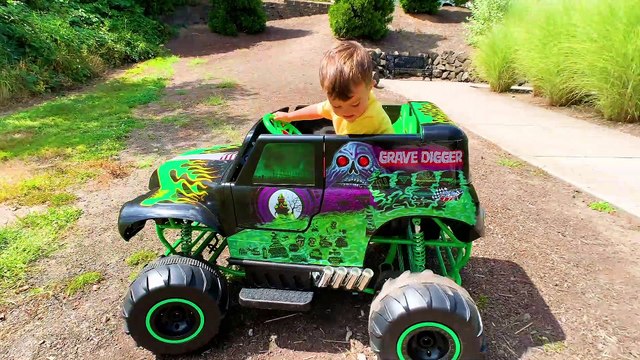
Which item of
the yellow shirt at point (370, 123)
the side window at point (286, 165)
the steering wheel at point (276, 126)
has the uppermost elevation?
the yellow shirt at point (370, 123)

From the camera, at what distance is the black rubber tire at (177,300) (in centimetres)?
242

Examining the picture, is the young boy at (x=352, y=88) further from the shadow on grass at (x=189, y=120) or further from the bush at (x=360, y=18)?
the bush at (x=360, y=18)

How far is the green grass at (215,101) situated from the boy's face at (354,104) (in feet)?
20.7

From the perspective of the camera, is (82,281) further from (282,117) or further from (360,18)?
A: (360,18)

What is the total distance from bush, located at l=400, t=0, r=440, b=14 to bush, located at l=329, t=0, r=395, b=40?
278 cm

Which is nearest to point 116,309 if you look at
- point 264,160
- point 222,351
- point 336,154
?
point 222,351

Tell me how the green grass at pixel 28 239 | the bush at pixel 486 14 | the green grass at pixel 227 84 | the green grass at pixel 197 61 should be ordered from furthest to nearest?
the bush at pixel 486 14 < the green grass at pixel 197 61 < the green grass at pixel 227 84 < the green grass at pixel 28 239

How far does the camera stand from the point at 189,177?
2.78 m

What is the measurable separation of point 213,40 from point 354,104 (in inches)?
567

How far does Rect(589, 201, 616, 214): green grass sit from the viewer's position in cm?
427

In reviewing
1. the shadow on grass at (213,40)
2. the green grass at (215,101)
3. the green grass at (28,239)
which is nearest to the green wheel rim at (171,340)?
the green grass at (28,239)

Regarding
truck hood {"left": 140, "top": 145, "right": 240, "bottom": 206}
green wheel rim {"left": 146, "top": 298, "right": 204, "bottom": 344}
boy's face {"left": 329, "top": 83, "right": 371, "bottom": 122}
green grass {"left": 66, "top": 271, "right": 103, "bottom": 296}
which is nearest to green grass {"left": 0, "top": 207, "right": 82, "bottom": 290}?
green grass {"left": 66, "top": 271, "right": 103, "bottom": 296}

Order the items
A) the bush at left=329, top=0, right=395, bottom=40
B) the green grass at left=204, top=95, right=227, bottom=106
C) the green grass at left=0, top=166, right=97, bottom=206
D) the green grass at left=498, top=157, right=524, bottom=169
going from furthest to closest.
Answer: the bush at left=329, top=0, right=395, bottom=40 → the green grass at left=204, top=95, right=227, bottom=106 → the green grass at left=498, top=157, right=524, bottom=169 → the green grass at left=0, top=166, right=97, bottom=206

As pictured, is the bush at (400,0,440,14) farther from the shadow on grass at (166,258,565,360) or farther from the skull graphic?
the skull graphic
